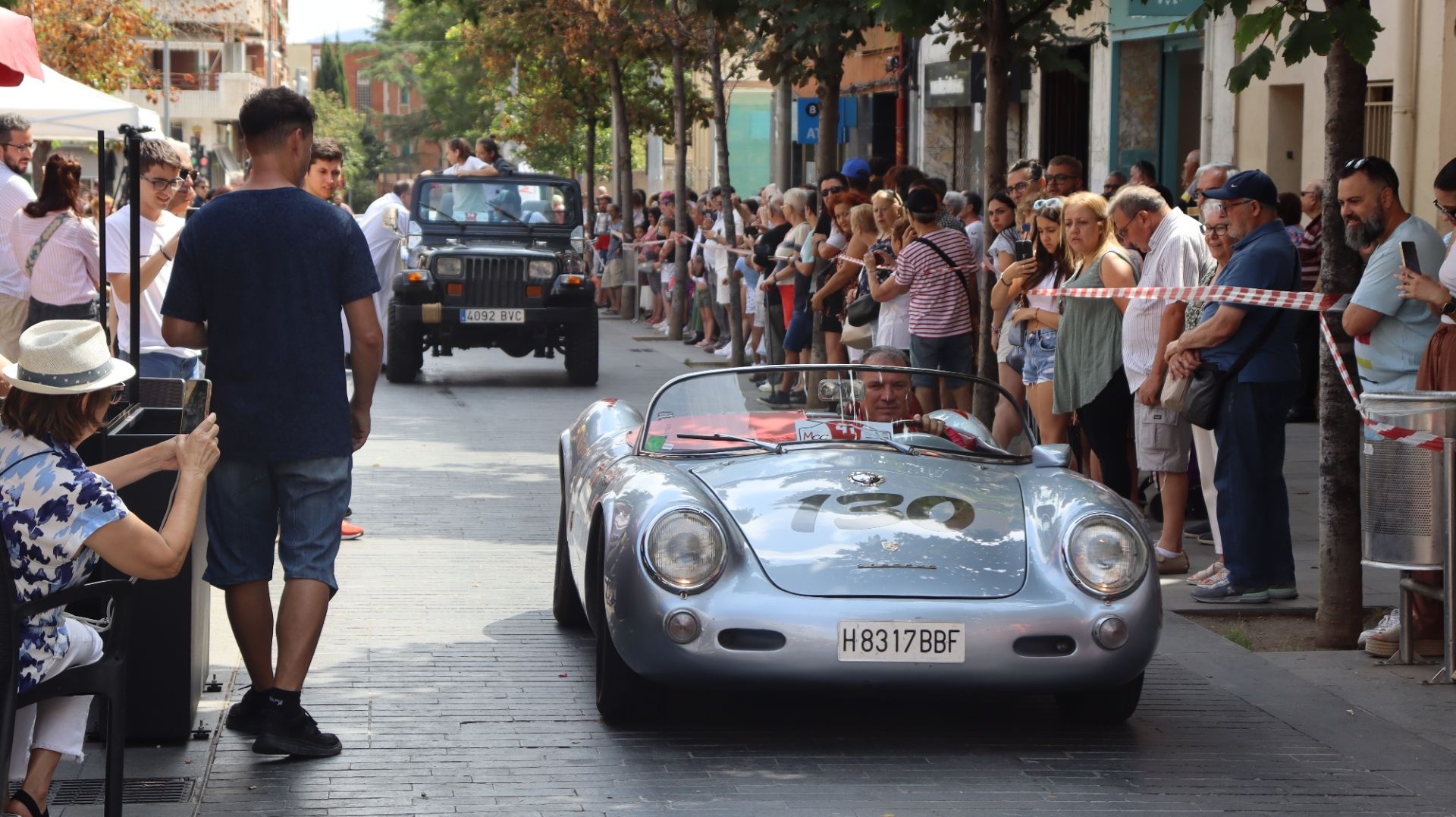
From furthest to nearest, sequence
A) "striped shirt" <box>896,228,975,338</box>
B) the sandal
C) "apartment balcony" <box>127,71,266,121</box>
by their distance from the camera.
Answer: "apartment balcony" <box>127,71,266,121</box>, "striped shirt" <box>896,228,975,338</box>, the sandal

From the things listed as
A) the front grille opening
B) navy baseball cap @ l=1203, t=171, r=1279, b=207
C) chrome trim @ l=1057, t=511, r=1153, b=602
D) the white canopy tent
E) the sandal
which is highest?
the white canopy tent

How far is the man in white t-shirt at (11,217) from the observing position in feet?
34.7

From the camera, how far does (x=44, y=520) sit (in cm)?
439

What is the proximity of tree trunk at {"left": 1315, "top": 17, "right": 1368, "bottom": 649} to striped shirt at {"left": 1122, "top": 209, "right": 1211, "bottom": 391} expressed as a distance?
1.63m

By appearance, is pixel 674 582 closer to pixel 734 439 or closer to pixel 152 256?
pixel 734 439

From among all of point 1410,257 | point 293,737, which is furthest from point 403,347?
point 293,737

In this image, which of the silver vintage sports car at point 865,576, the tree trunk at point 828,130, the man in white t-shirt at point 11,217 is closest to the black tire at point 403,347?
the tree trunk at point 828,130

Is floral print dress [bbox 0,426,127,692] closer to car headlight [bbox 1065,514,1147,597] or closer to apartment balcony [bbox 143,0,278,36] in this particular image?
car headlight [bbox 1065,514,1147,597]

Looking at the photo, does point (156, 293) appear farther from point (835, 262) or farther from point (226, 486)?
point (835, 262)

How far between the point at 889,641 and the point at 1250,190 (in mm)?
3704

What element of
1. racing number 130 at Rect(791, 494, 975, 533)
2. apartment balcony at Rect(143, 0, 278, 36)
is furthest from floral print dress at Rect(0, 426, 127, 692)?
apartment balcony at Rect(143, 0, 278, 36)

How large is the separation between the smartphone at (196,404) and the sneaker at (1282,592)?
4764 millimetres

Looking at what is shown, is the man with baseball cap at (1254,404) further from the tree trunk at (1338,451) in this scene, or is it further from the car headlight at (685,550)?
the car headlight at (685,550)

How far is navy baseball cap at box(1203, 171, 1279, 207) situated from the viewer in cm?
852
